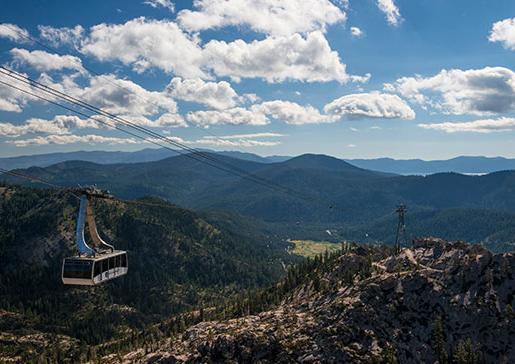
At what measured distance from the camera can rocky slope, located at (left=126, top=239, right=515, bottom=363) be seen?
5689 inches

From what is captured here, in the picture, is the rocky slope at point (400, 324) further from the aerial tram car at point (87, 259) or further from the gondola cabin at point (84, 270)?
the gondola cabin at point (84, 270)

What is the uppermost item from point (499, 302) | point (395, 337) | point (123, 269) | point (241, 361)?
point (123, 269)

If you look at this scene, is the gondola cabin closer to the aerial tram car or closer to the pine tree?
the aerial tram car

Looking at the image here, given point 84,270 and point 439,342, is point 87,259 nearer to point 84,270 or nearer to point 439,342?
point 84,270

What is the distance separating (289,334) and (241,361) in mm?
18623

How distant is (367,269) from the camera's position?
18325cm

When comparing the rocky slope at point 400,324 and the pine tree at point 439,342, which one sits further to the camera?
the rocky slope at point 400,324

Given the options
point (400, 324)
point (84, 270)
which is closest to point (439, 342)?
point (400, 324)

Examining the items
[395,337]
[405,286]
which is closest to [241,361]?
[395,337]

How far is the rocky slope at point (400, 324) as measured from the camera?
144 meters

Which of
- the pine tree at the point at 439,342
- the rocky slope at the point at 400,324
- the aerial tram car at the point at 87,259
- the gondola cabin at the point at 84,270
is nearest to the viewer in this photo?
the aerial tram car at the point at 87,259

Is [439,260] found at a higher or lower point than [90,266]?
lower

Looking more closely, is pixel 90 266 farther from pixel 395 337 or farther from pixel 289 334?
pixel 395 337

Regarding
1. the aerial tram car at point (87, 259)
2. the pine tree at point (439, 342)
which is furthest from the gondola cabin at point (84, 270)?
the pine tree at point (439, 342)
